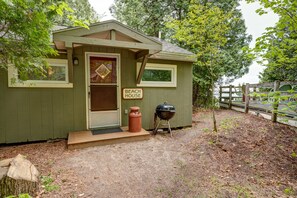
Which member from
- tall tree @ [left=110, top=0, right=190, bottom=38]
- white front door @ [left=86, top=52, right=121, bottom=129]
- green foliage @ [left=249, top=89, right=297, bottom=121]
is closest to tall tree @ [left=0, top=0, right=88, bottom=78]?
white front door @ [left=86, top=52, right=121, bottom=129]

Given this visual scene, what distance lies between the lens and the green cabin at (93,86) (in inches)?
140

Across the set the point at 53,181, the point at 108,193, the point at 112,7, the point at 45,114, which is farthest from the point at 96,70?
the point at 112,7

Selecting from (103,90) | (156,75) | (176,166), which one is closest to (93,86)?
(103,90)

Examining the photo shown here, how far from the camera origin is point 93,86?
4.36m

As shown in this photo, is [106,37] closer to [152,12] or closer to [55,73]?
[55,73]

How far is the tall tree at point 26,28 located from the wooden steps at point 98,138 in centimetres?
173

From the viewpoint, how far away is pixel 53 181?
2291 mm

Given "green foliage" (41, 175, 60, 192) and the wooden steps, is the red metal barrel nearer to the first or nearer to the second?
the wooden steps

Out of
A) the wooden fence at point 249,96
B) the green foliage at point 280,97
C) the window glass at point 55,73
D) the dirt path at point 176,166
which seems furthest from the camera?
the wooden fence at point 249,96

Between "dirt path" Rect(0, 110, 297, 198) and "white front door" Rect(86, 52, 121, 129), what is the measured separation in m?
1.07

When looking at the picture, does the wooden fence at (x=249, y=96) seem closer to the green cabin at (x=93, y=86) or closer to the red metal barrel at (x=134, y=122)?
the green cabin at (x=93, y=86)

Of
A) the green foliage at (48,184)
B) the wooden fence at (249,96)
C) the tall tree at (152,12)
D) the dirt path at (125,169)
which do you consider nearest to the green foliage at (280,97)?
the dirt path at (125,169)

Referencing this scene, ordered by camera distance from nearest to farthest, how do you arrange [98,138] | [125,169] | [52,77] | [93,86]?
[125,169] < [98,138] < [52,77] < [93,86]

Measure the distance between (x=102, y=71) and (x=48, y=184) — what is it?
117 inches
